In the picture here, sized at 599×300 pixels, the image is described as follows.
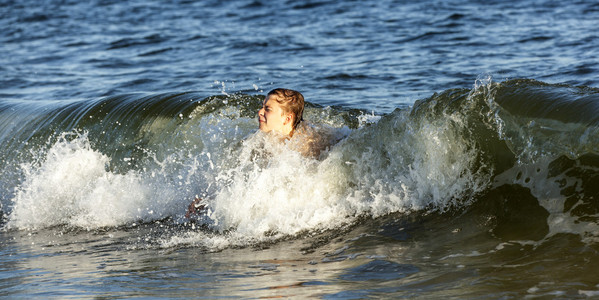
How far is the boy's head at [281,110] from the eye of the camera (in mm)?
6160

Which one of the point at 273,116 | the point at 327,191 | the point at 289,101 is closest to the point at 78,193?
the point at 273,116

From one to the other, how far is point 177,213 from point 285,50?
739cm

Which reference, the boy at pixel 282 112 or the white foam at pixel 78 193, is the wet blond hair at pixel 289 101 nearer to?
the boy at pixel 282 112

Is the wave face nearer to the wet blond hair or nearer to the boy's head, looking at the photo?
the boy's head

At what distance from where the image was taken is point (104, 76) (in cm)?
1322

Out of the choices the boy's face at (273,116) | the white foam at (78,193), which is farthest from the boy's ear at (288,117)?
the white foam at (78,193)

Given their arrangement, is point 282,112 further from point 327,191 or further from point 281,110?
point 327,191

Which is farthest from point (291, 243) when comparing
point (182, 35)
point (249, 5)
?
point (249, 5)

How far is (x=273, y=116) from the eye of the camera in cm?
620

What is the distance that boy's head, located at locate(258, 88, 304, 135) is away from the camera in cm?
616

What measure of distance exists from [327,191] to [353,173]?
0.25 meters

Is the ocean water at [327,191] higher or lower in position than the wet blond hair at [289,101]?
lower

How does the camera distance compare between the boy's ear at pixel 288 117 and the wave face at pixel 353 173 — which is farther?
the boy's ear at pixel 288 117

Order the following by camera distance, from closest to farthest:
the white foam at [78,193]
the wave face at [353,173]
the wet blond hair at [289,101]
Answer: the wave face at [353,173] < the wet blond hair at [289,101] < the white foam at [78,193]
